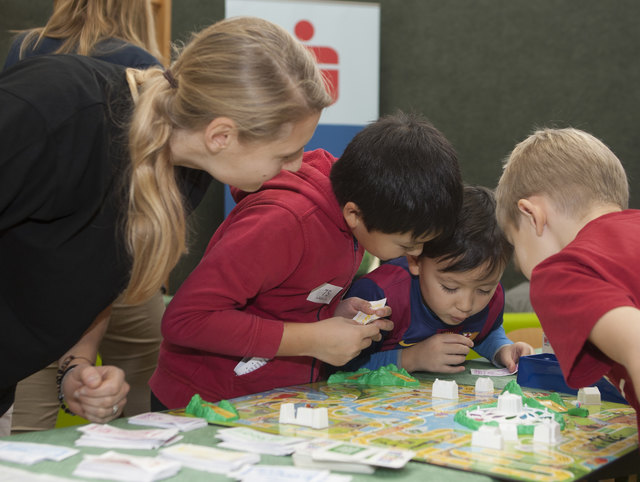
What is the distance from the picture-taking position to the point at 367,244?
5.16 ft

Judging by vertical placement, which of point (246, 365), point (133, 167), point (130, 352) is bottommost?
point (130, 352)

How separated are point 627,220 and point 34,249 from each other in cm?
95

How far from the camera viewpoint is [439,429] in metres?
1.12

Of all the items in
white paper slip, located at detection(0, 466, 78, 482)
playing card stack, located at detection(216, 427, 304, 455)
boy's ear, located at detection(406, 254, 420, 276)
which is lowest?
playing card stack, located at detection(216, 427, 304, 455)

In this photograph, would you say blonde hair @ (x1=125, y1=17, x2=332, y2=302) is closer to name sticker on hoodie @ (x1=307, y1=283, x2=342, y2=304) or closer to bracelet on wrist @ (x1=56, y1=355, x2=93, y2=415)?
bracelet on wrist @ (x1=56, y1=355, x2=93, y2=415)

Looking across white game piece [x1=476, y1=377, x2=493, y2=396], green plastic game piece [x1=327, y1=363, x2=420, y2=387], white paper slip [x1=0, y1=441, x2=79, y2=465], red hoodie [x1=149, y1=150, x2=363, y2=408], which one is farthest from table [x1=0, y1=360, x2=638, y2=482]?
green plastic game piece [x1=327, y1=363, x2=420, y2=387]

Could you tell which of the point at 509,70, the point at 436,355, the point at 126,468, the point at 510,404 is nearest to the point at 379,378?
the point at 436,355

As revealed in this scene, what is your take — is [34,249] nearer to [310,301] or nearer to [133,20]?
[310,301]

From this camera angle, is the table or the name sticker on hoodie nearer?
the table

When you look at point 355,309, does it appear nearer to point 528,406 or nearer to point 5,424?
point 528,406

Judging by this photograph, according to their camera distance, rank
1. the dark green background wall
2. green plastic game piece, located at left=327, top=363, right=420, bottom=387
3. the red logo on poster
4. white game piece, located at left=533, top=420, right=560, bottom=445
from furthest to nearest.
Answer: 1. the dark green background wall
2. the red logo on poster
3. green plastic game piece, located at left=327, top=363, right=420, bottom=387
4. white game piece, located at left=533, top=420, right=560, bottom=445

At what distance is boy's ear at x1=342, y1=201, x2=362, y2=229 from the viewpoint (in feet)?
5.04

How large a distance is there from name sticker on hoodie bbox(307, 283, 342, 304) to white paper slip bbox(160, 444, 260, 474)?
0.60 m

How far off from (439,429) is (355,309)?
55 centimetres
